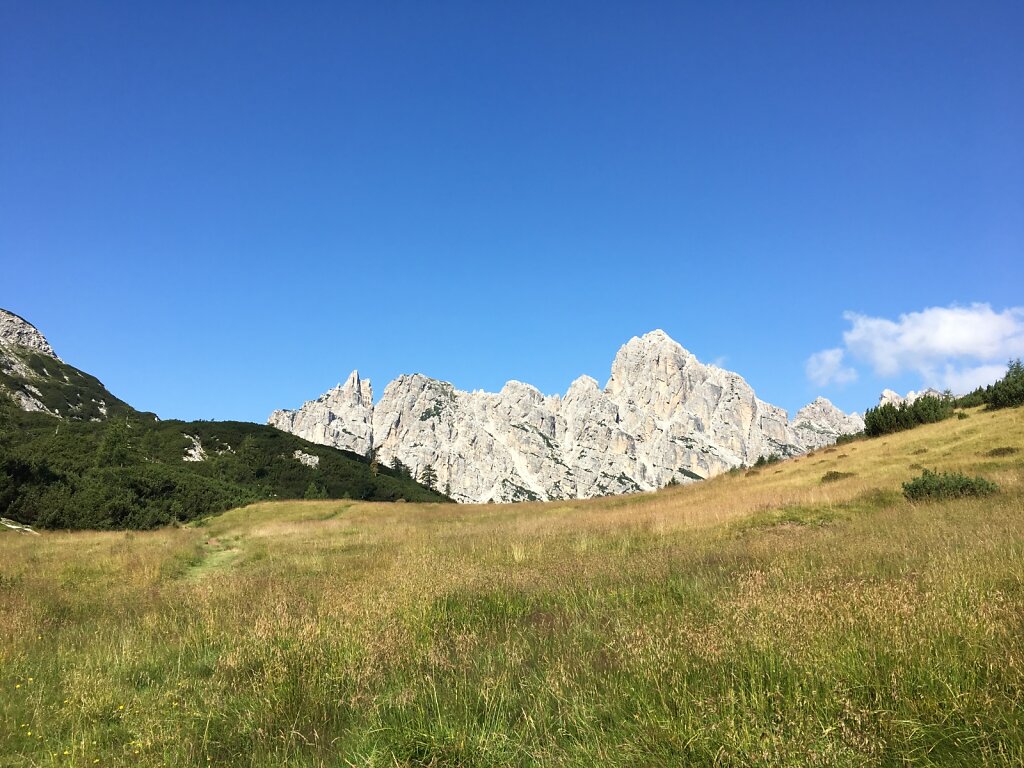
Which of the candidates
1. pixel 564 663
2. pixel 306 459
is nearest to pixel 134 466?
pixel 306 459

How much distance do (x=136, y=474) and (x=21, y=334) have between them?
17750 cm

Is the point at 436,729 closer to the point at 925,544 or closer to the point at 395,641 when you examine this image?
the point at 395,641

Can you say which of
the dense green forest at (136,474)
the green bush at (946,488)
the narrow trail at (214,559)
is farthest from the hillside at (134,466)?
the green bush at (946,488)

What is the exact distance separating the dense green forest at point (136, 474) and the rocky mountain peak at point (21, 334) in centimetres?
12581

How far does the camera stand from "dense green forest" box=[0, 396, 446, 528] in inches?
1515

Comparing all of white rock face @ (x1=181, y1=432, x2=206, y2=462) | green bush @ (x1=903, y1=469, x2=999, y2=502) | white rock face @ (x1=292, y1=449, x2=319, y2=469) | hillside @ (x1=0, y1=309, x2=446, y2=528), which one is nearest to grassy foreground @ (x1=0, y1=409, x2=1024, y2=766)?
green bush @ (x1=903, y1=469, x2=999, y2=502)

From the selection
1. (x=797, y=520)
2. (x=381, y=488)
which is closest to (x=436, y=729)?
(x=797, y=520)

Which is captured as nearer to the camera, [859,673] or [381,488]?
[859,673]

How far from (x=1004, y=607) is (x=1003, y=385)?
3933cm

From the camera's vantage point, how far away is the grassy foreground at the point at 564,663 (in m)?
3.39

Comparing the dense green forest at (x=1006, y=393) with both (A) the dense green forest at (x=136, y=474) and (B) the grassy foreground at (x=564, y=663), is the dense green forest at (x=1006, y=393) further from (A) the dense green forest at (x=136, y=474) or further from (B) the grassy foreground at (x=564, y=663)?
(A) the dense green forest at (x=136, y=474)

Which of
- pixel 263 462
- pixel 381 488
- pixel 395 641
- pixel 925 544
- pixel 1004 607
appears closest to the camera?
pixel 1004 607

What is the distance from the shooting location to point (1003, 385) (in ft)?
109

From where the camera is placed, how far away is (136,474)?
45156 mm
